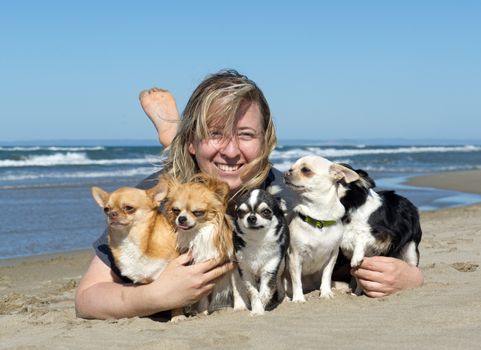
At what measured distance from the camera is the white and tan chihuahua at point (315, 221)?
4160mm

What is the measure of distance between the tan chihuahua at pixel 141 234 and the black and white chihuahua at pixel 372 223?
119cm

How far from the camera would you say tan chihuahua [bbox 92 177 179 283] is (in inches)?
150

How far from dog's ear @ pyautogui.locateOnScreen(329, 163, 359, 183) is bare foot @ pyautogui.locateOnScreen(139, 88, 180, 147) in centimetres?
175

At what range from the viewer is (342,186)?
Result: 441 cm

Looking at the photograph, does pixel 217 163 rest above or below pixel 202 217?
above

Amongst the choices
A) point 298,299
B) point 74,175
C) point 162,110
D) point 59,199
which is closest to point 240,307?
point 298,299

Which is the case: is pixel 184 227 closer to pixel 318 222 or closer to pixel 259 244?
pixel 259 244

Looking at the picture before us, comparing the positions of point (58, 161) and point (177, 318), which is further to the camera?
point (58, 161)

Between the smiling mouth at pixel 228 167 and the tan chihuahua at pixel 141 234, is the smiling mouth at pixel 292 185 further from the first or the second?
the tan chihuahua at pixel 141 234

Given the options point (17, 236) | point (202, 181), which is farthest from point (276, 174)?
point (17, 236)

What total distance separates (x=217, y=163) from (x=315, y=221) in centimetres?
75

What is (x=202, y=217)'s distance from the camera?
376cm

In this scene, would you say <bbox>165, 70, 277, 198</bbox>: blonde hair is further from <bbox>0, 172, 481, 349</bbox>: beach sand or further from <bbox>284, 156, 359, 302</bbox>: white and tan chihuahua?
<bbox>0, 172, 481, 349</bbox>: beach sand

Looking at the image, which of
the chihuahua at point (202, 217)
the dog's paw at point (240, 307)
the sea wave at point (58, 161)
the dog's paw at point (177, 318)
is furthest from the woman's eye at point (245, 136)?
the sea wave at point (58, 161)
